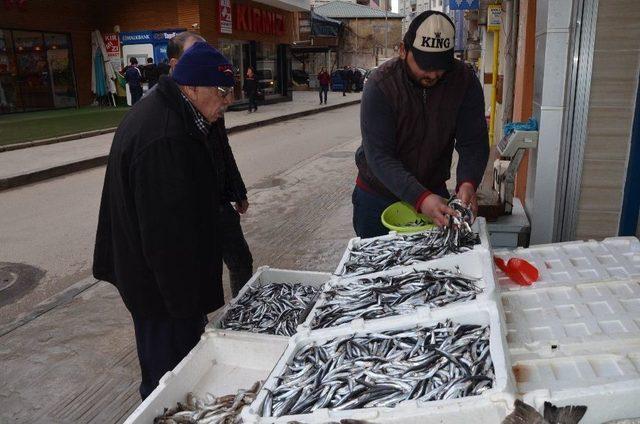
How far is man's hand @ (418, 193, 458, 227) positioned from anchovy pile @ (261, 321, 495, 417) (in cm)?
84

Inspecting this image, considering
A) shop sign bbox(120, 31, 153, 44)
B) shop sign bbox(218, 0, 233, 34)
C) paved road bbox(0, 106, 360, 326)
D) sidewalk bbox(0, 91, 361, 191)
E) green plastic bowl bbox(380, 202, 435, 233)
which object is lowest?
paved road bbox(0, 106, 360, 326)

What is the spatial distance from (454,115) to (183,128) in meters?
Answer: 1.78

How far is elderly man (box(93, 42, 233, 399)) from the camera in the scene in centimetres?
275

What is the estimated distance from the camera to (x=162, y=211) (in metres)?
2.77

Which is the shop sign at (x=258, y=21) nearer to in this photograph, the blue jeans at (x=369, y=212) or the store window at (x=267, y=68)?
the store window at (x=267, y=68)

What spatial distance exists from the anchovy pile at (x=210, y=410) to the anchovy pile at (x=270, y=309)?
0.76m

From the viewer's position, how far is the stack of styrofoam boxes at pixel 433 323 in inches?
75.5

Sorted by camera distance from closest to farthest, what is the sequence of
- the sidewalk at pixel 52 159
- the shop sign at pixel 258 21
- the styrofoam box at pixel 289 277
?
the styrofoam box at pixel 289 277 < the sidewalk at pixel 52 159 < the shop sign at pixel 258 21

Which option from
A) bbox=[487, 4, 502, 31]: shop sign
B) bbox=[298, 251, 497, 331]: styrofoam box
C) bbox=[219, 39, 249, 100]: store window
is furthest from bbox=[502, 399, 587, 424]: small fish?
bbox=[219, 39, 249, 100]: store window

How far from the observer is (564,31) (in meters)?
4.59

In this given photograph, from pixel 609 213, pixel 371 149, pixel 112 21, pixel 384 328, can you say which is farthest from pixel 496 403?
pixel 112 21

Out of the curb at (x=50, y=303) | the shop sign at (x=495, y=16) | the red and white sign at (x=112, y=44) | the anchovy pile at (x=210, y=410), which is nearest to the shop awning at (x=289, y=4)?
the red and white sign at (x=112, y=44)

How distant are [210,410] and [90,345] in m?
2.32

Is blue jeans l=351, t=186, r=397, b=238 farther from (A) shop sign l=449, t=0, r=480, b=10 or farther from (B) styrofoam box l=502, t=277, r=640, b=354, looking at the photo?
(A) shop sign l=449, t=0, r=480, b=10
